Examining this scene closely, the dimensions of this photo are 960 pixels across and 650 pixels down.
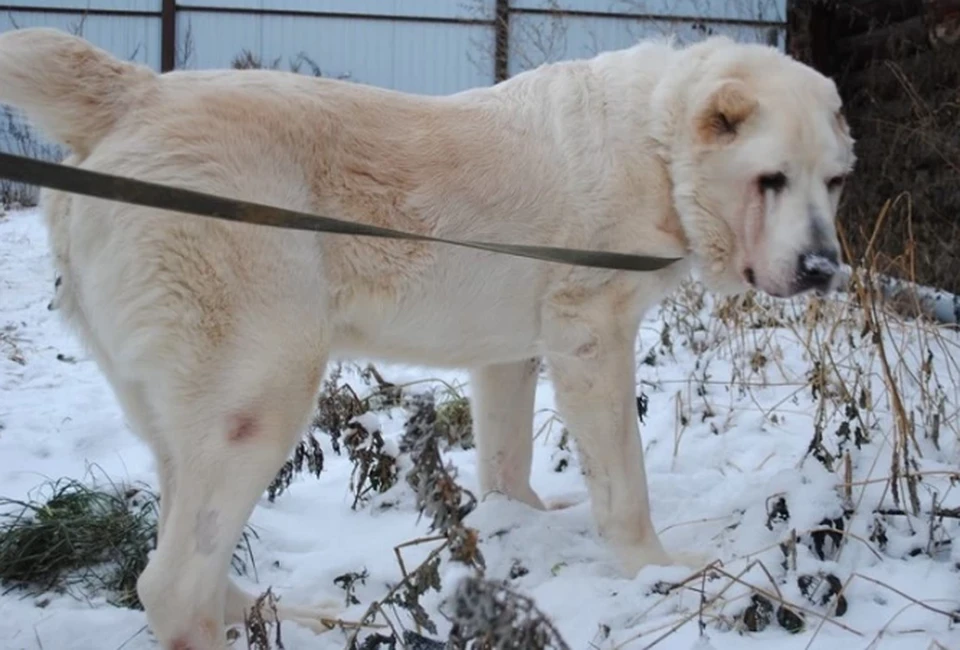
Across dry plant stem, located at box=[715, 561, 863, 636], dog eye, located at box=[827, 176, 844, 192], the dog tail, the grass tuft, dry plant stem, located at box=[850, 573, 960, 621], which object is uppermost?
the dog tail

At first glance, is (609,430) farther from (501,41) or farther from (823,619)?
(501,41)

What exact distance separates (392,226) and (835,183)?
4.33 ft

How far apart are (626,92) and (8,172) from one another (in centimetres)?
198

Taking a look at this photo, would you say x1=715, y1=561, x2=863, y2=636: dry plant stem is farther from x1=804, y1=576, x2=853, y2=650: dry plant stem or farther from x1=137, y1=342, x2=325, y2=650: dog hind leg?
x1=137, y1=342, x2=325, y2=650: dog hind leg

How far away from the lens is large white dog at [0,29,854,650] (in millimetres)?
2387

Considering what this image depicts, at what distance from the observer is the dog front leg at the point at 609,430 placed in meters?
2.98

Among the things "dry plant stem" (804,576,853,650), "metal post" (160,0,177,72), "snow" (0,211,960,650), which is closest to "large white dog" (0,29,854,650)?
"snow" (0,211,960,650)

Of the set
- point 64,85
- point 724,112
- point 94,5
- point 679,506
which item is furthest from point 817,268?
point 94,5

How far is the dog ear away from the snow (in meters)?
0.98

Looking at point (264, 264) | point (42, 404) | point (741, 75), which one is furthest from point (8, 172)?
point (42, 404)

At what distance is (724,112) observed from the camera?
292 cm

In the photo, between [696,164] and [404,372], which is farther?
[404,372]

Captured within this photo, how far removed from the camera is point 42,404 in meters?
4.71

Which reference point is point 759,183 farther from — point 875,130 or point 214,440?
point 875,130
